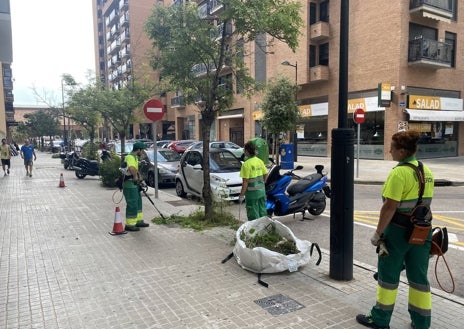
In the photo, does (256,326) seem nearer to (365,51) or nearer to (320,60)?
(365,51)


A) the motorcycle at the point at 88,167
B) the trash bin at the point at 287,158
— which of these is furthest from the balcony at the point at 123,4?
the trash bin at the point at 287,158

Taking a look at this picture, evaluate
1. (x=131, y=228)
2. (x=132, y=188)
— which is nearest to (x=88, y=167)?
(x=132, y=188)

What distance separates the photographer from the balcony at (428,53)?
2117 cm

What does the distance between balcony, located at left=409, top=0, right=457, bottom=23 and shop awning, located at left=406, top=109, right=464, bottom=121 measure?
537 cm

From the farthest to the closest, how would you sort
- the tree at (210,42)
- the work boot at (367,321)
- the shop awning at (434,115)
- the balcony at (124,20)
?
the balcony at (124,20) < the shop awning at (434,115) < the tree at (210,42) < the work boot at (367,321)

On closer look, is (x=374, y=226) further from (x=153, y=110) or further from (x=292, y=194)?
(x=153, y=110)

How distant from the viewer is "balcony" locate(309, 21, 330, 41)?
82.4 feet

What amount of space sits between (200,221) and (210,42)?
3.54m

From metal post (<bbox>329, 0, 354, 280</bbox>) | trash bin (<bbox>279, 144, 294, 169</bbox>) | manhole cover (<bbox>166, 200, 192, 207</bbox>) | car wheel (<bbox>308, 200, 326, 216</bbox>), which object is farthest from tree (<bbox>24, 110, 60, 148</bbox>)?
metal post (<bbox>329, 0, 354, 280</bbox>)

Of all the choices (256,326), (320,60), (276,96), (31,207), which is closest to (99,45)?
(320,60)

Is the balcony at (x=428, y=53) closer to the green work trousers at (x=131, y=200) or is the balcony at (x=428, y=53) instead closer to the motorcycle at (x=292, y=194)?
the motorcycle at (x=292, y=194)

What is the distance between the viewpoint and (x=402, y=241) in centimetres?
316

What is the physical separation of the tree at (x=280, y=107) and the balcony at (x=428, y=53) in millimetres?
7822

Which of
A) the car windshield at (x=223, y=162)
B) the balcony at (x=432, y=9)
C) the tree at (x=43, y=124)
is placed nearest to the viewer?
the car windshield at (x=223, y=162)
